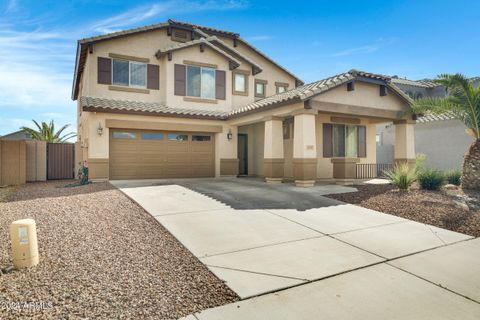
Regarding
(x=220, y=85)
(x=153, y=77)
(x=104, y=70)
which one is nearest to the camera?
(x=104, y=70)

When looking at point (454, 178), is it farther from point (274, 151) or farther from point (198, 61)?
point (198, 61)

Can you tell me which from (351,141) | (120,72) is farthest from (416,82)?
(120,72)

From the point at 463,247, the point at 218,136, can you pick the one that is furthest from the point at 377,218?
the point at 218,136

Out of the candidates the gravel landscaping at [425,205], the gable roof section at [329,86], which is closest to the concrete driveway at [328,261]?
the gravel landscaping at [425,205]

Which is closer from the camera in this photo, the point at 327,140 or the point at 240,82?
the point at 327,140

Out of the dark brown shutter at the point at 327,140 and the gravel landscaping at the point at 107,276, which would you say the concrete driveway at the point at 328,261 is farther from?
the dark brown shutter at the point at 327,140

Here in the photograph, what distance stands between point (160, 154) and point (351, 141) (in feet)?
33.6

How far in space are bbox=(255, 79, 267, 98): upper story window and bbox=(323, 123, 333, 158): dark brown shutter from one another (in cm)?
688

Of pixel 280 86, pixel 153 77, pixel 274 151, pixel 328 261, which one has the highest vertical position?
pixel 280 86

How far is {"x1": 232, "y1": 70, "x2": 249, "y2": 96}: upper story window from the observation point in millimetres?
18203

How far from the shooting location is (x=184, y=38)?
59.0 feet

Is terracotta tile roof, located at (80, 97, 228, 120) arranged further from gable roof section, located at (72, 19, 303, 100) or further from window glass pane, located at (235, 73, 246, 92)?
gable roof section, located at (72, 19, 303, 100)

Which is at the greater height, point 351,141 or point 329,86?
point 329,86

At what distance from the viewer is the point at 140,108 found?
1424cm
